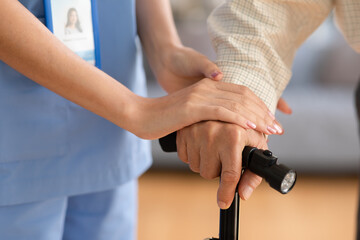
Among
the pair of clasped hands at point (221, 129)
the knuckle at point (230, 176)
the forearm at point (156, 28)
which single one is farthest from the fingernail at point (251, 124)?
the forearm at point (156, 28)

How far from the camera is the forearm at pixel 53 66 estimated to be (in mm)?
868

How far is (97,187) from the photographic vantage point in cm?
113


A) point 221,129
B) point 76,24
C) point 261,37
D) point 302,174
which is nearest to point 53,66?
point 76,24

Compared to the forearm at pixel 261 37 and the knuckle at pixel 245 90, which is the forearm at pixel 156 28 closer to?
the forearm at pixel 261 37

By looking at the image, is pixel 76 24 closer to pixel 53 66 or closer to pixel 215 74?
pixel 53 66

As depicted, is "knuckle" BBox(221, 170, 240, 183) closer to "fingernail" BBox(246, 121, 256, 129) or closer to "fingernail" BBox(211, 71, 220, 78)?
"fingernail" BBox(246, 121, 256, 129)

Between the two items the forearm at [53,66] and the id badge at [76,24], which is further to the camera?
the id badge at [76,24]

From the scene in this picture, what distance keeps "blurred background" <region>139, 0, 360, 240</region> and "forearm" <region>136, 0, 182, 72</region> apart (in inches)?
54.0

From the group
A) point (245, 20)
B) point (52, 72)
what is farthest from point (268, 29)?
point (52, 72)

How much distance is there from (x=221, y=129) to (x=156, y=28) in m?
0.41

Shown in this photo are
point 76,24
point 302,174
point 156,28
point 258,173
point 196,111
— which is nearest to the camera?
point 258,173

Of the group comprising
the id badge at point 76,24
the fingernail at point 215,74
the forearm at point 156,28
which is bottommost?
the fingernail at point 215,74

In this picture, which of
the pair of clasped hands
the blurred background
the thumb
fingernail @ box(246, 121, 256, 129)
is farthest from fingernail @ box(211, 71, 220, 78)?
the blurred background

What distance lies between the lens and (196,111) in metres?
0.94
